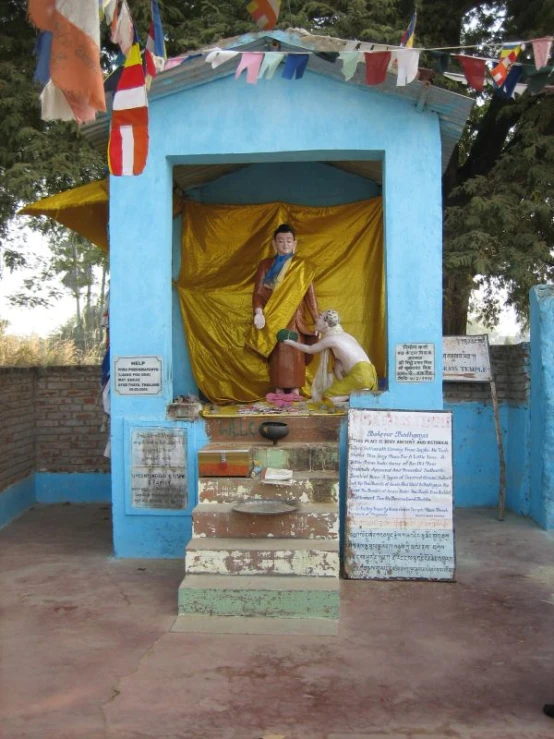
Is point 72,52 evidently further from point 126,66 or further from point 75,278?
point 75,278

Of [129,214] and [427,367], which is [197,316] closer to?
[129,214]

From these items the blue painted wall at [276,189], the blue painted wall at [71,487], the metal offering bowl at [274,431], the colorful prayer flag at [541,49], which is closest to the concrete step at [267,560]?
the metal offering bowl at [274,431]

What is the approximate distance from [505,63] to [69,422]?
626cm

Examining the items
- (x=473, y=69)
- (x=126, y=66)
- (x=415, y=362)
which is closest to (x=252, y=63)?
(x=126, y=66)

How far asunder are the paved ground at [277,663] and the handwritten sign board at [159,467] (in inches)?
22.0

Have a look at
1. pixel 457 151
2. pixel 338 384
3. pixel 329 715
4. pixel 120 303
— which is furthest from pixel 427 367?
pixel 457 151

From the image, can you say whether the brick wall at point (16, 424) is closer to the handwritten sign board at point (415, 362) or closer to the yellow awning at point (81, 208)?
the yellow awning at point (81, 208)

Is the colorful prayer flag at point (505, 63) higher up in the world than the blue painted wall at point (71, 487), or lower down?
higher up

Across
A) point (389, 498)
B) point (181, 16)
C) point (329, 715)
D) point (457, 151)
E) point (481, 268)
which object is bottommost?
A: point (329, 715)

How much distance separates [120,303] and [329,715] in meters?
4.13

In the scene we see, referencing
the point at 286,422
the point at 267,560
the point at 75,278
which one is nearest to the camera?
the point at 267,560

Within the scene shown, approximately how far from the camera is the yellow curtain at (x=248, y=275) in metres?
8.45

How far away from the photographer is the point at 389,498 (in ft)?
20.5

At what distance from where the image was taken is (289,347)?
7.94m
